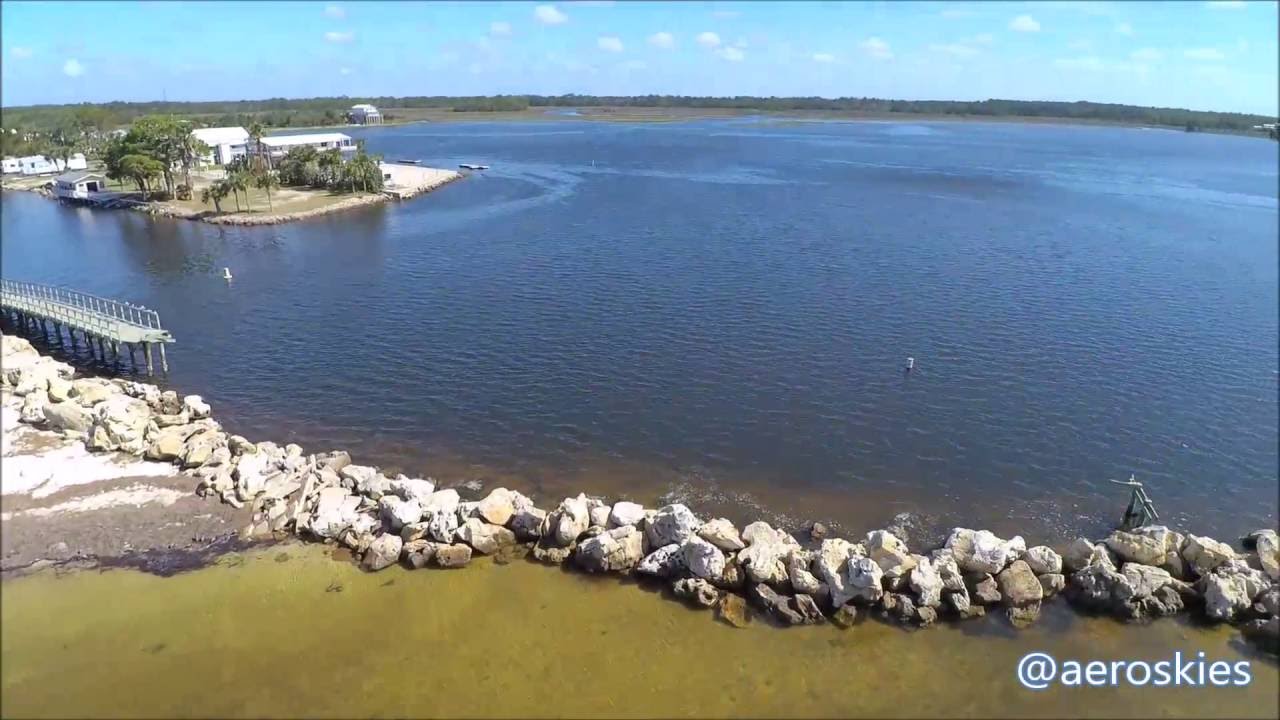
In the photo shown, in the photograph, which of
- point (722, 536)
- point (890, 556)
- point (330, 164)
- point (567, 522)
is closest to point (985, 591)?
point (890, 556)

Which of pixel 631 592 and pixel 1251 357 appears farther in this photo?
pixel 1251 357

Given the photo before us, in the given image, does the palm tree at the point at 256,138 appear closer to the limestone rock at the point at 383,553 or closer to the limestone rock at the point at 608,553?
the limestone rock at the point at 383,553

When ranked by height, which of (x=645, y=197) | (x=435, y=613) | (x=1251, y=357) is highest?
(x=645, y=197)

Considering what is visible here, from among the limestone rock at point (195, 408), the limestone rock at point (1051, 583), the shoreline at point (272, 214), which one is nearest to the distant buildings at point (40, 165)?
the shoreline at point (272, 214)

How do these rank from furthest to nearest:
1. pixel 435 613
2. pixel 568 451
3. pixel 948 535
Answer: pixel 568 451 → pixel 948 535 → pixel 435 613

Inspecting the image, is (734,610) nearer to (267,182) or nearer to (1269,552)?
Result: (1269,552)

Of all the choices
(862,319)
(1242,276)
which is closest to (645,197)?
(862,319)

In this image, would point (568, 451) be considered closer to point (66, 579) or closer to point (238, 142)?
point (66, 579)
